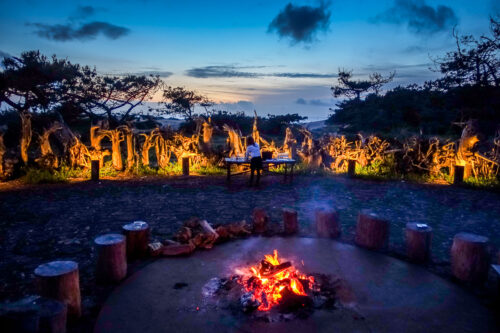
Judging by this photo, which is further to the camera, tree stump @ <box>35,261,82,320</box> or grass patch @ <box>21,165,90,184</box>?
grass patch @ <box>21,165,90,184</box>

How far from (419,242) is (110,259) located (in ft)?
13.1

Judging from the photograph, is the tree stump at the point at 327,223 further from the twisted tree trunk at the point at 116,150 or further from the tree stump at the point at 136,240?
the twisted tree trunk at the point at 116,150

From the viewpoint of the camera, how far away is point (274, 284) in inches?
142

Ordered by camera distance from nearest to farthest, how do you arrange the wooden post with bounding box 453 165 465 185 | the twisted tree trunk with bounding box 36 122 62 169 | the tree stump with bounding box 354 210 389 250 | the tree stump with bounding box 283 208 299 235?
the tree stump with bounding box 354 210 389 250 < the tree stump with bounding box 283 208 299 235 < the wooden post with bounding box 453 165 465 185 < the twisted tree trunk with bounding box 36 122 62 169

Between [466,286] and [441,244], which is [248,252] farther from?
[441,244]

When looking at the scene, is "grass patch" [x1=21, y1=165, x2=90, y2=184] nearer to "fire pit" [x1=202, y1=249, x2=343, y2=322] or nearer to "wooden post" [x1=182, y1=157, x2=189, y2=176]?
"wooden post" [x1=182, y1=157, x2=189, y2=176]

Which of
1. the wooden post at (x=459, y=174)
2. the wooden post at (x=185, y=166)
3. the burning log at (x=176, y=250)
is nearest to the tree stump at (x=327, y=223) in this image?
the burning log at (x=176, y=250)

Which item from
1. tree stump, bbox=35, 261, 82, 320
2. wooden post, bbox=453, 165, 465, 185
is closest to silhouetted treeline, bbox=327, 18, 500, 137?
wooden post, bbox=453, 165, 465, 185

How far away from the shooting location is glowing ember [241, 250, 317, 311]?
341 cm

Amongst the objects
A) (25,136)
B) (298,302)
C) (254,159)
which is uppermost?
(25,136)

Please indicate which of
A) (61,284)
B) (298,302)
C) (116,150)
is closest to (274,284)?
(298,302)

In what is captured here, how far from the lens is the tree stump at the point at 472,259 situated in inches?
A: 157

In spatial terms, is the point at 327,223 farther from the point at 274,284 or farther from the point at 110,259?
the point at 110,259

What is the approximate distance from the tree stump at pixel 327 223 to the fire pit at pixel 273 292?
1588 millimetres
